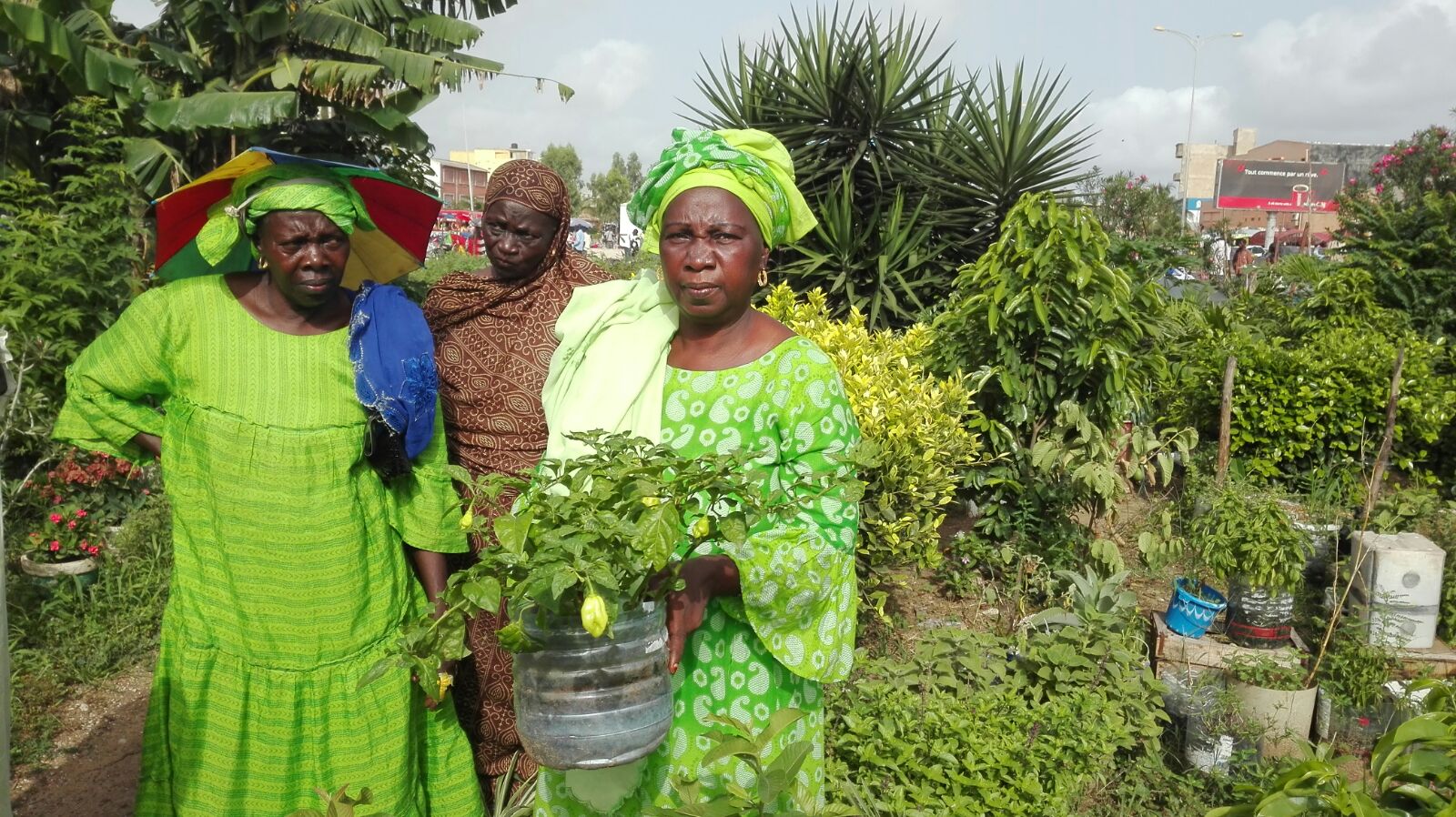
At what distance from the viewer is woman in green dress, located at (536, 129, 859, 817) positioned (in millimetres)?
1658

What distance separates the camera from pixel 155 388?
7.06ft

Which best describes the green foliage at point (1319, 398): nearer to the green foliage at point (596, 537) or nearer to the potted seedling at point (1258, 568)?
the potted seedling at point (1258, 568)

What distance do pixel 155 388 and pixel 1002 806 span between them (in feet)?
7.20

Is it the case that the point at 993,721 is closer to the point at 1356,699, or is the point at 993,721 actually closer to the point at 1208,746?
the point at 1208,746

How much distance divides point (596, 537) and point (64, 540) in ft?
14.0

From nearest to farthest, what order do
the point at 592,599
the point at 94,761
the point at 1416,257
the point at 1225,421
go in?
1. the point at 592,599
2. the point at 94,761
3. the point at 1225,421
4. the point at 1416,257

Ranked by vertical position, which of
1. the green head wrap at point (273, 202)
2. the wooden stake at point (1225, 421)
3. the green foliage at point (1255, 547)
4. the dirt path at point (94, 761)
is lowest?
the dirt path at point (94, 761)

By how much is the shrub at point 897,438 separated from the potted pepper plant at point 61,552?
334 centimetres

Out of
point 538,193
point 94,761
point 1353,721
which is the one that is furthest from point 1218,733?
point 94,761

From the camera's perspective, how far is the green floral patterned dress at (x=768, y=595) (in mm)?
1655

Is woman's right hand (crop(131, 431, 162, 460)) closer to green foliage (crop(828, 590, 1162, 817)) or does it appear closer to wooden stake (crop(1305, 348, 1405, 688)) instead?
green foliage (crop(828, 590, 1162, 817))

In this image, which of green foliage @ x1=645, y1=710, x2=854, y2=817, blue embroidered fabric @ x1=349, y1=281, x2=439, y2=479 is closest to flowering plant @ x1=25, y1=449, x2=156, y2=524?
blue embroidered fabric @ x1=349, y1=281, x2=439, y2=479

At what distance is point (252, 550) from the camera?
2.08 metres

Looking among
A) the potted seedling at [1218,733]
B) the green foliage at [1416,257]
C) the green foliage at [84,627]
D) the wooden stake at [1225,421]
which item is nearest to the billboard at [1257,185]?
the green foliage at [1416,257]
